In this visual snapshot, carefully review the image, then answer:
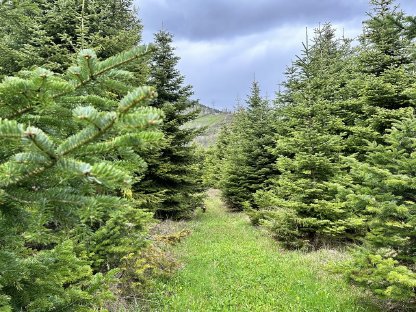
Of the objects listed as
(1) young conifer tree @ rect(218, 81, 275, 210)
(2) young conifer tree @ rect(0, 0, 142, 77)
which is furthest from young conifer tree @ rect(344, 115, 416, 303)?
(1) young conifer tree @ rect(218, 81, 275, 210)

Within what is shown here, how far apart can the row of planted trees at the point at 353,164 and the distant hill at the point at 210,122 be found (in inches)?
2862

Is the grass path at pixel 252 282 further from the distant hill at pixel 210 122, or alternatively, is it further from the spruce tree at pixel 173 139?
the distant hill at pixel 210 122

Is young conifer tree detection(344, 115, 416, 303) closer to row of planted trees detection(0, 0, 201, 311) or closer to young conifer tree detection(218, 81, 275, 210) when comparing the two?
row of planted trees detection(0, 0, 201, 311)

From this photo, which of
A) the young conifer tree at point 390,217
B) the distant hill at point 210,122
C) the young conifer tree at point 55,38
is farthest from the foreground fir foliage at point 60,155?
the distant hill at point 210,122

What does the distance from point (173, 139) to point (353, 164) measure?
11050 mm

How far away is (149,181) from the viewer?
15.3m

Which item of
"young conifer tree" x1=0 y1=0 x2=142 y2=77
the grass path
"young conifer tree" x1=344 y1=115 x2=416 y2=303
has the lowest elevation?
the grass path

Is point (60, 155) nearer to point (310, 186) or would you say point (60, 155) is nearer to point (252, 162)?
point (310, 186)

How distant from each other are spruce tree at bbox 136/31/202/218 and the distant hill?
7506 cm

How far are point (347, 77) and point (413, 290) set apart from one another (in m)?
17.0

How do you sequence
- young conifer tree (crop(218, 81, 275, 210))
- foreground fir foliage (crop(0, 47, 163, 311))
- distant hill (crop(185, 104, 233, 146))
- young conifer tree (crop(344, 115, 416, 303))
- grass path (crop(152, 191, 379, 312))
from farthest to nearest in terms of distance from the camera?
distant hill (crop(185, 104, 233, 146))
young conifer tree (crop(218, 81, 275, 210))
grass path (crop(152, 191, 379, 312))
young conifer tree (crop(344, 115, 416, 303))
foreground fir foliage (crop(0, 47, 163, 311))

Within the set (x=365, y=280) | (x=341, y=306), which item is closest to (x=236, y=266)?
(x=341, y=306)

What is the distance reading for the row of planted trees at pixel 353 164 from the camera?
6.42 metres

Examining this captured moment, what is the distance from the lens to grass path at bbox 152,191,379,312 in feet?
23.9
